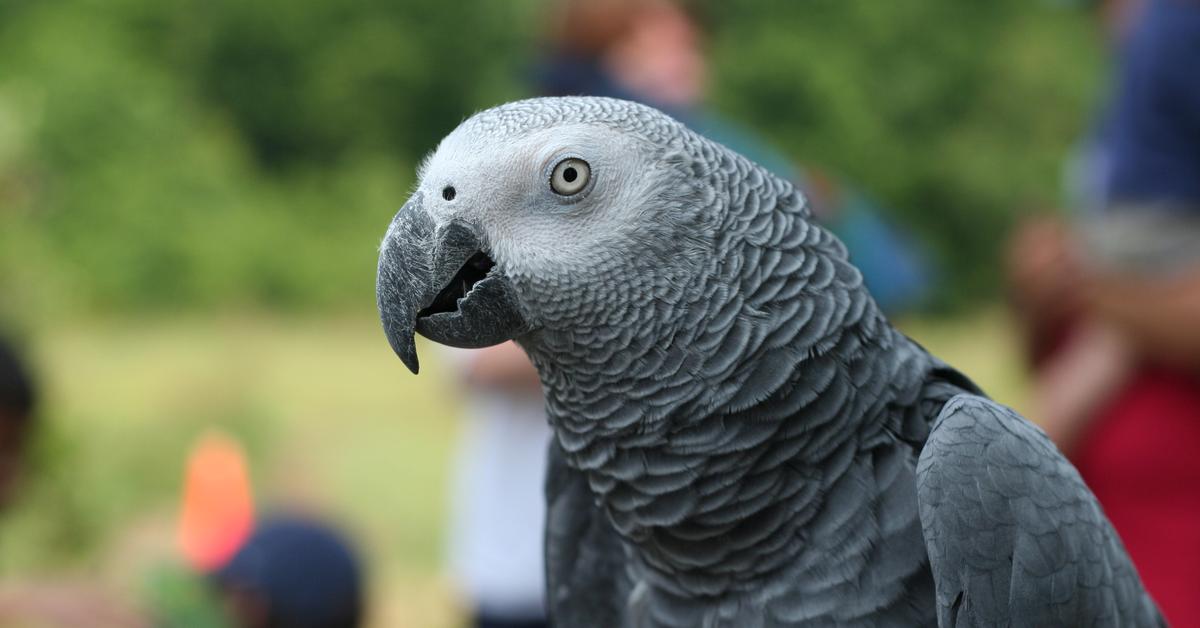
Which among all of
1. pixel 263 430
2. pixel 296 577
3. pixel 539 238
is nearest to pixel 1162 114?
pixel 539 238

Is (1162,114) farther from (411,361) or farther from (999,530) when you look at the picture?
(411,361)

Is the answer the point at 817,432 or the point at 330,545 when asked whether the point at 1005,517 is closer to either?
the point at 817,432

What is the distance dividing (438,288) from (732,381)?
0.23 meters

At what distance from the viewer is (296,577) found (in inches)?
65.4

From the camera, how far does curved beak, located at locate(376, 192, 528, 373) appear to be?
0.80 metres

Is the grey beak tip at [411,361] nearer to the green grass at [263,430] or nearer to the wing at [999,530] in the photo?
the wing at [999,530]

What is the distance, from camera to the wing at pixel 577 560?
101 cm

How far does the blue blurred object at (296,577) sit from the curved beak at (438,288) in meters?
0.97

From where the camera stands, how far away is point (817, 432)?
84 cm

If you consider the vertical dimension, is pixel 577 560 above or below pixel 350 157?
below

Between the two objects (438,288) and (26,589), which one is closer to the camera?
(438,288)

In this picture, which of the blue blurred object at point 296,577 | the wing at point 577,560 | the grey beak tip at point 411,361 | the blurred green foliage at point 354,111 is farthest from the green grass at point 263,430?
the grey beak tip at point 411,361

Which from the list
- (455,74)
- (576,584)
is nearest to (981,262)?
(455,74)

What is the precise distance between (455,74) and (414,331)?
469cm
